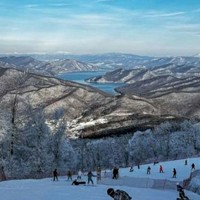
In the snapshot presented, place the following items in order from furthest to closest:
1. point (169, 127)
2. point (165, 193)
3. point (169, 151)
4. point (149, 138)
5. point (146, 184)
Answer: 1. point (169, 127)
2. point (149, 138)
3. point (169, 151)
4. point (146, 184)
5. point (165, 193)

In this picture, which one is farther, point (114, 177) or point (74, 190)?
point (114, 177)

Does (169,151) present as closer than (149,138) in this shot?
Yes

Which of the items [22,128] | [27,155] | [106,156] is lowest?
[106,156]

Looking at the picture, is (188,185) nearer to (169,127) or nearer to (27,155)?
(27,155)

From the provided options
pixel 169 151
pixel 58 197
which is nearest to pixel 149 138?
pixel 169 151

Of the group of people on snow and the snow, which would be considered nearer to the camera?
the group of people on snow

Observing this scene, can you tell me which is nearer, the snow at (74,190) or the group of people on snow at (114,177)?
the group of people on snow at (114,177)

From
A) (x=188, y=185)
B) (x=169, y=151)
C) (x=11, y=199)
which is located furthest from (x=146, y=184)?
(x=169, y=151)

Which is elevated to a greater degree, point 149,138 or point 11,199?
point 11,199

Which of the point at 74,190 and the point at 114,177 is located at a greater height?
the point at 74,190

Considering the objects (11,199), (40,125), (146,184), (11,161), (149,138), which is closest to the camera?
(11,199)
